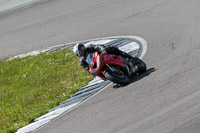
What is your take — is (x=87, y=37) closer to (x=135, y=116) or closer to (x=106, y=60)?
(x=106, y=60)

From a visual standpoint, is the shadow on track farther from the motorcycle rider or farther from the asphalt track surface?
the motorcycle rider

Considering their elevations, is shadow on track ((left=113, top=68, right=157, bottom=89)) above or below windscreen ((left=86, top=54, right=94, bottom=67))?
below

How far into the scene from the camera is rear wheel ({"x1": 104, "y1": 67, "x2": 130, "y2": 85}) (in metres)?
10.9

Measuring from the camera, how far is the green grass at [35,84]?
12.4m

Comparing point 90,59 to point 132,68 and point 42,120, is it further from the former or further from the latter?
point 42,120

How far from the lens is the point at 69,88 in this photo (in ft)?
42.9

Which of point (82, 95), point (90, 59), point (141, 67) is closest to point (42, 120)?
point (82, 95)

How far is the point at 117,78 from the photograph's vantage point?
10.9 meters

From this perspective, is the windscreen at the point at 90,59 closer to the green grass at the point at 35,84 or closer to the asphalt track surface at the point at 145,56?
the asphalt track surface at the point at 145,56

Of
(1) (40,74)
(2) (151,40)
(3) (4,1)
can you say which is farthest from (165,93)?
(3) (4,1)

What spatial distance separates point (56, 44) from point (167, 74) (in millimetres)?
8312

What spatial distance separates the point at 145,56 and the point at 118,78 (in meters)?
2.30

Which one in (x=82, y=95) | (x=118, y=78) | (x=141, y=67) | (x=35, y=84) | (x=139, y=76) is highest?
(x=118, y=78)

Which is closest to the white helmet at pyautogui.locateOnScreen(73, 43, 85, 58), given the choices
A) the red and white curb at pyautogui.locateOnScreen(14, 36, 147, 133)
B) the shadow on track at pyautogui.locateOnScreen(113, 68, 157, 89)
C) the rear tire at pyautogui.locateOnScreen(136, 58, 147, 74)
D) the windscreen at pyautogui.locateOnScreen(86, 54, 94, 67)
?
the windscreen at pyautogui.locateOnScreen(86, 54, 94, 67)
